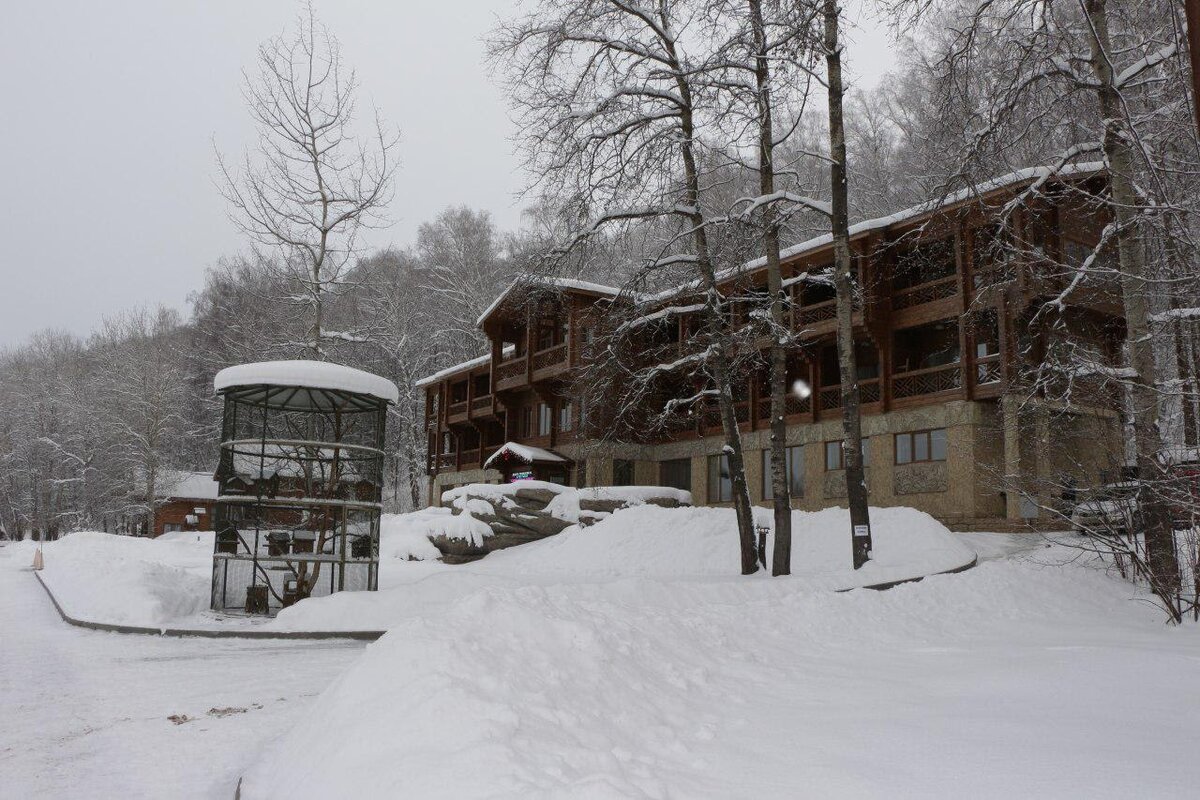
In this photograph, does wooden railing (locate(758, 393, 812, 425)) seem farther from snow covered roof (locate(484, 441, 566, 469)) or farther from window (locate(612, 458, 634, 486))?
snow covered roof (locate(484, 441, 566, 469))

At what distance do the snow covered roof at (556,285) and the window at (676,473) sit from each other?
6995mm

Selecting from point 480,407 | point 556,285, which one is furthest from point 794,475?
point 480,407

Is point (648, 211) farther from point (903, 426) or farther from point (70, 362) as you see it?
point (70, 362)

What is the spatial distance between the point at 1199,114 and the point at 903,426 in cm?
2289

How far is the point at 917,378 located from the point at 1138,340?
14108mm

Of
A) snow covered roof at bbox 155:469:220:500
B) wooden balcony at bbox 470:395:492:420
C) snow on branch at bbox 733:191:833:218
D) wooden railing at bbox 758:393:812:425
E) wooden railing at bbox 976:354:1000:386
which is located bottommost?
snow covered roof at bbox 155:469:220:500

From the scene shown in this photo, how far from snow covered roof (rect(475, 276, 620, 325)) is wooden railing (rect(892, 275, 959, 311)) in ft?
28.7

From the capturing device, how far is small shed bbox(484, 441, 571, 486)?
3425 centimetres

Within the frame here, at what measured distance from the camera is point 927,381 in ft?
82.3

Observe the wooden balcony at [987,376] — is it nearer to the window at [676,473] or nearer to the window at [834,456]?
the window at [834,456]

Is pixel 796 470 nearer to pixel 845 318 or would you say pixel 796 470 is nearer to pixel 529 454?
pixel 529 454

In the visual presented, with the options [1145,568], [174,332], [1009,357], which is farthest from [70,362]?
[1145,568]

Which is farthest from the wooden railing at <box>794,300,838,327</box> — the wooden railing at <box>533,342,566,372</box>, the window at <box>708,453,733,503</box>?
the wooden railing at <box>533,342,566,372</box>

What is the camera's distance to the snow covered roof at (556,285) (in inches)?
659
